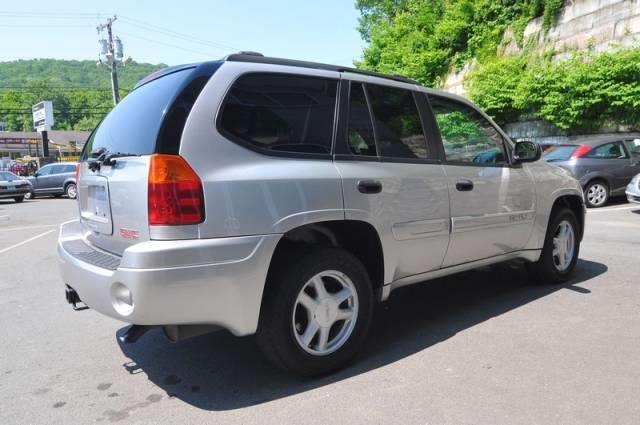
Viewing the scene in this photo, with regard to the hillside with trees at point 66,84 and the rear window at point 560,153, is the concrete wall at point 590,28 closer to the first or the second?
the rear window at point 560,153

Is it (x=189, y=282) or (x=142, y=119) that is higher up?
(x=142, y=119)

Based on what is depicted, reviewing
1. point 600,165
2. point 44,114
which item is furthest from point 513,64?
point 44,114

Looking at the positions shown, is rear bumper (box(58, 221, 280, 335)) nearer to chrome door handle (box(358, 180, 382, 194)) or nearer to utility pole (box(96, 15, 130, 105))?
chrome door handle (box(358, 180, 382, 194))

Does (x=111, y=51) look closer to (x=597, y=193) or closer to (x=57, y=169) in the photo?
(x=57, y=169)

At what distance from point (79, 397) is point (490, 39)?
21.2 metres

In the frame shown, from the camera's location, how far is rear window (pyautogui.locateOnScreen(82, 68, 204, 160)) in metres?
2.54

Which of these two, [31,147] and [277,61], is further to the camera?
[31,147]

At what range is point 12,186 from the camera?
722 inches

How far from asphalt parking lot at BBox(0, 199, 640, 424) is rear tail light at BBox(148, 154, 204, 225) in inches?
41.9

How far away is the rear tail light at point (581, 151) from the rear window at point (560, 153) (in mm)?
87

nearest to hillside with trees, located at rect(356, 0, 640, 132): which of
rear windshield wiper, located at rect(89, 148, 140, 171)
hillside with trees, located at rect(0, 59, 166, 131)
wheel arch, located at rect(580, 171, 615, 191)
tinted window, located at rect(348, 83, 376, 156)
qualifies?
wheel arch, located at rect(580, 171, 615, 191)

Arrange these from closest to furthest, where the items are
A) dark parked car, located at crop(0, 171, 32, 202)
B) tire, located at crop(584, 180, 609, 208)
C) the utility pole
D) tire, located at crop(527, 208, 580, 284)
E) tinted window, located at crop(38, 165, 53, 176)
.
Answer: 1. tire, located at crop(527, 208, 580, 284)
2. tire, located at crop(584, 180, 609, 208)
3. dark parked car, located at crop(0, 171, 32, 202)
4. tinted window, located at crop(38, 165, 53, 176)
5. the utility pole

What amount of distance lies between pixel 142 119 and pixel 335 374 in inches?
75.2

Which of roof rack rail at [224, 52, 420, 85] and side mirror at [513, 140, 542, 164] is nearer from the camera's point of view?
roof rack rail at [224, 52, 420, 85]
